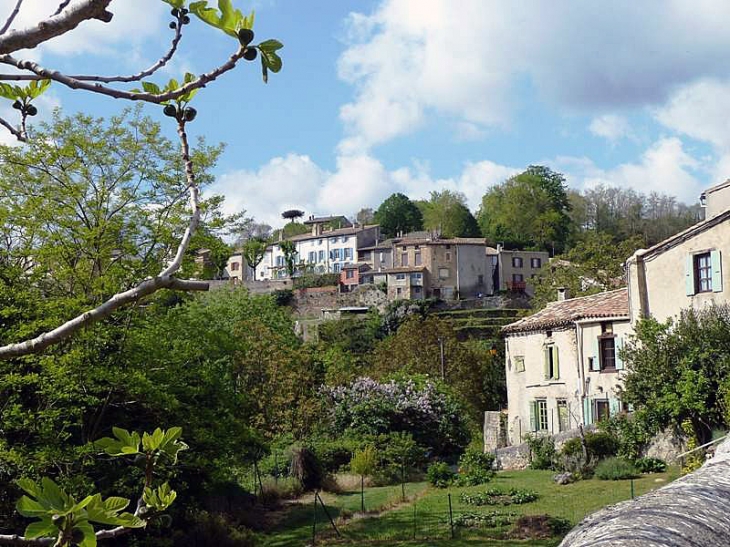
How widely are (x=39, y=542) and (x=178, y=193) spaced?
18014 millimetres

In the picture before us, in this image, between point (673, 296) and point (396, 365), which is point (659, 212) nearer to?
point (396, 365)

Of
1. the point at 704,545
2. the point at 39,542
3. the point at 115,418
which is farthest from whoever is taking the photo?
the point at 115,418

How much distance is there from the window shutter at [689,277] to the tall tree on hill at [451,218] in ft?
255

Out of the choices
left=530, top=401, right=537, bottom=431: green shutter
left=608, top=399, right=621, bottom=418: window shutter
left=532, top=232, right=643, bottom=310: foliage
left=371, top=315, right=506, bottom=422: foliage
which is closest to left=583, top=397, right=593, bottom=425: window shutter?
left=608, top=399, right=621, bottom=418: window shutter

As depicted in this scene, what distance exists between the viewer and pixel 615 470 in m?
22.6

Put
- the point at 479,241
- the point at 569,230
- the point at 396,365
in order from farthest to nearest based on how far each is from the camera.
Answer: the point at 569,230, the point at 479,241, the point at 396,365

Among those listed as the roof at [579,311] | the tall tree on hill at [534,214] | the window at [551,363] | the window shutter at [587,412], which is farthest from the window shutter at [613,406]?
the tall tree on hill at [534,214]

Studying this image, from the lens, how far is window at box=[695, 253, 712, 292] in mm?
24062

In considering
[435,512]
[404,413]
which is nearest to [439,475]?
[435,512]

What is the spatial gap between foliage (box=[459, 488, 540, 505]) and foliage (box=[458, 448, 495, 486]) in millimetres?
2359

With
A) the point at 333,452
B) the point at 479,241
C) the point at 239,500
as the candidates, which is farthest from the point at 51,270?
the point at 479,241

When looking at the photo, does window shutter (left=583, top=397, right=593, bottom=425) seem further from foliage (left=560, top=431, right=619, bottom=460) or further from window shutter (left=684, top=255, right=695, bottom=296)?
window shutter (left=684, top=255, right=695, bottom=296)

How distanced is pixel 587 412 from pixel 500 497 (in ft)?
30.9

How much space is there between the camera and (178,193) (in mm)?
19578
